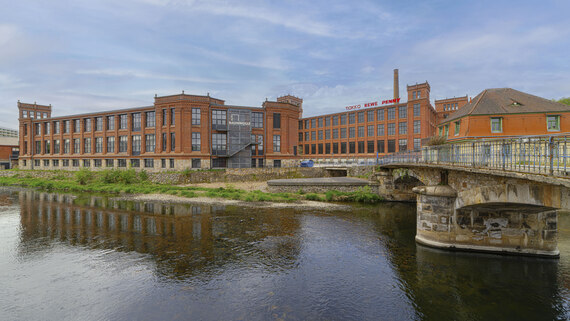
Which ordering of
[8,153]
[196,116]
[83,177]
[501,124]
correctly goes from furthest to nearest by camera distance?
[8,153] < [196,116] < [83,177] < [501,124]

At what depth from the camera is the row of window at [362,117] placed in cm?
5559

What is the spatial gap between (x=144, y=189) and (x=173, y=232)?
22458 mm

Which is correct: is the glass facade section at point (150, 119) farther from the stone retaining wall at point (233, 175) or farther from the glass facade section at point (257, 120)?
the glass facade section at point (257, 120)

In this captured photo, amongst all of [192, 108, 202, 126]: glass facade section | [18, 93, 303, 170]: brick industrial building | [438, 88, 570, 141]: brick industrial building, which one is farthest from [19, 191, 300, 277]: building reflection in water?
[192, 108, 202, 126]: glass facade section

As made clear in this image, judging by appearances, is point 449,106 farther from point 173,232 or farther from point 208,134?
point 173,232

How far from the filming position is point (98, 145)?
181ft

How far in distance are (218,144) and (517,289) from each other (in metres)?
43.0

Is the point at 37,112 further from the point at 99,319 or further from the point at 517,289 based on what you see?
the point at 517,289

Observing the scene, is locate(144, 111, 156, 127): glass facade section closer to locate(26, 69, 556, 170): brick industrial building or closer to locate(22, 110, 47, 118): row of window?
locate(26, 69, 556, 170): brick industrial building

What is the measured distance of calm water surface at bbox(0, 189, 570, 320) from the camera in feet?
32.3

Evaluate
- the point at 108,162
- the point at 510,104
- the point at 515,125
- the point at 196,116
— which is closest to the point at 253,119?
the point at 196,116

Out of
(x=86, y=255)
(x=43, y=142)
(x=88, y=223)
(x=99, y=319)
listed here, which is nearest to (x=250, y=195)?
(x=88, y=223)

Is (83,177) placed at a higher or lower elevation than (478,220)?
higher

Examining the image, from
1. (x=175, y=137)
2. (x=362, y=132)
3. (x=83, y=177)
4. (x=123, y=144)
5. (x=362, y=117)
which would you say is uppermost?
(x=362, y=117)
